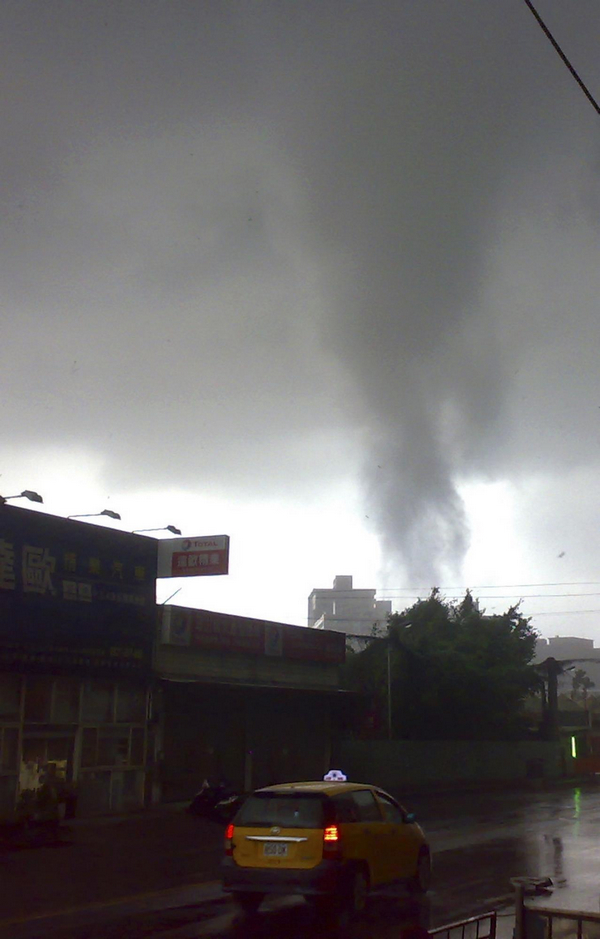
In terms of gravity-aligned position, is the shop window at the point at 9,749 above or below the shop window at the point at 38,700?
below

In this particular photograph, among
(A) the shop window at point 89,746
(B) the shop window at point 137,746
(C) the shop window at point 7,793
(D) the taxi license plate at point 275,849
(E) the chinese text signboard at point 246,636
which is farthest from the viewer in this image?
(E) the chinese text signboard at point 246,636

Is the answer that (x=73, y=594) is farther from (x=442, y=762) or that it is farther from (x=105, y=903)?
(x=442, y=762)

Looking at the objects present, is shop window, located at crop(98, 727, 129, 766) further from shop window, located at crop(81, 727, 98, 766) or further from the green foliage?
the green foliage

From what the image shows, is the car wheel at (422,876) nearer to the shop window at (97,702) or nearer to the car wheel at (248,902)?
the car wheel at (248,902)

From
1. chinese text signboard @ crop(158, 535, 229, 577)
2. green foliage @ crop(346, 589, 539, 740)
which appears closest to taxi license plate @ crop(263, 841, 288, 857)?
chinese text signboard @ crop(158, 535, 229, 577)

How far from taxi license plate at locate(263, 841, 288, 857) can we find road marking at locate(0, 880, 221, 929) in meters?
2.46

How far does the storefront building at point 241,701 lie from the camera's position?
98.8 ft

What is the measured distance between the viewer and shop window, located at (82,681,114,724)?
27.2 metres

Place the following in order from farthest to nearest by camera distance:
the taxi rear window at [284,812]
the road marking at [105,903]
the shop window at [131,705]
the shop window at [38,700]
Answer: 1. the shop window at [131,705]
2. the shop window at [38,700]
3. the taxi rear window at [284,812]
4. the road marking at [105,903]

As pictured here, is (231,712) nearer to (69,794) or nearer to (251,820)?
(69,794)

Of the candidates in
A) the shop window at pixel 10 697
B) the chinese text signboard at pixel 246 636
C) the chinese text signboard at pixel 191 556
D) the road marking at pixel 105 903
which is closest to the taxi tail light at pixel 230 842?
the road marking at pixel 105 903

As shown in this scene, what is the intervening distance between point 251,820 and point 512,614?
44.6 m

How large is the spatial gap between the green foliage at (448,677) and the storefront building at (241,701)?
8.86 metres

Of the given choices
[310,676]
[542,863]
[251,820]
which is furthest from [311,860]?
[310,676]
